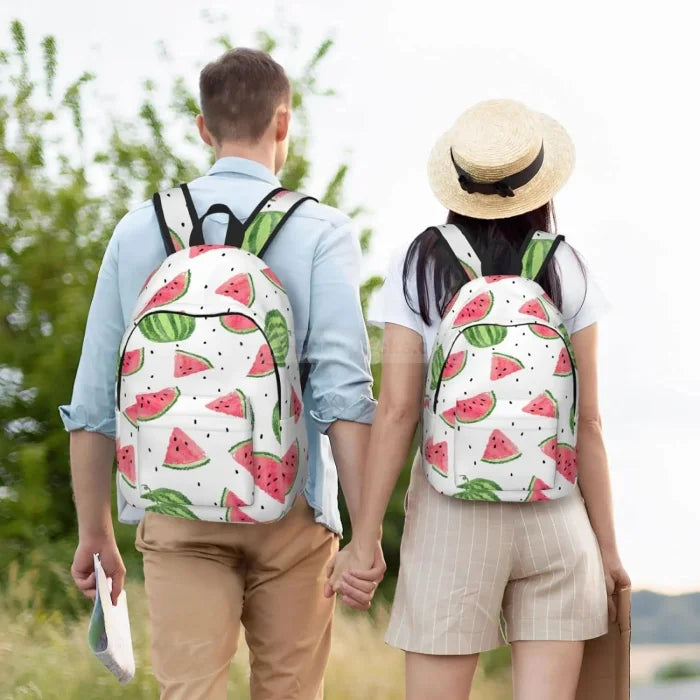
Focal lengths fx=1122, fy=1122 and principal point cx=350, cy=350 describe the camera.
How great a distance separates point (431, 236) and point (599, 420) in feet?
1.77

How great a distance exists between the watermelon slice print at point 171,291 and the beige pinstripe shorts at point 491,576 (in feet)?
2.20

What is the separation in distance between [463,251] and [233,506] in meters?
0.70

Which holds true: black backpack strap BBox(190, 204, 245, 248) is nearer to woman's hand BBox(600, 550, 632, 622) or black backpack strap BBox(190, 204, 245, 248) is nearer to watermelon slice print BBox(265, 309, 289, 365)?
watermelon slice print BBox(265, 309, 289, 365)

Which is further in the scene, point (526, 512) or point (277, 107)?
point (277, 107)

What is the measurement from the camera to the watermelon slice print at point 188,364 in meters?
2.19

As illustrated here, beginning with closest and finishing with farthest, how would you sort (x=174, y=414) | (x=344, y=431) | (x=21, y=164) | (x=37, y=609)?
(x=174, y=414) < (x=344, y=431) < (x=37, y=609) < (x=21, y=164)

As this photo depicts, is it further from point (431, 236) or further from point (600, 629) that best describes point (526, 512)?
point (431, 236)

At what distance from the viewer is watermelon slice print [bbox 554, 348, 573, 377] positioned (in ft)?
7.41

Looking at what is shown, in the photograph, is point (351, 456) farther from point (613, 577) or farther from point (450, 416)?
point (613, 577)

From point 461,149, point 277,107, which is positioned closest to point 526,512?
point 461,149

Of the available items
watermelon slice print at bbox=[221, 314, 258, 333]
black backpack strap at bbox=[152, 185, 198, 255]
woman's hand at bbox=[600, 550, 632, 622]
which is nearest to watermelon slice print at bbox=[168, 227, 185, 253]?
black backpack strap at bbox=[152, 185, 198, 255]

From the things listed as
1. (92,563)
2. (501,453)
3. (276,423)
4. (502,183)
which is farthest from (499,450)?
(92,563)

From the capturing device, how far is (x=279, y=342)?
2242 mm

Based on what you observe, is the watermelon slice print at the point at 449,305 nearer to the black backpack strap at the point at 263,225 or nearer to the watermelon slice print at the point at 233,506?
the black backpack strap at the point at 263,225
